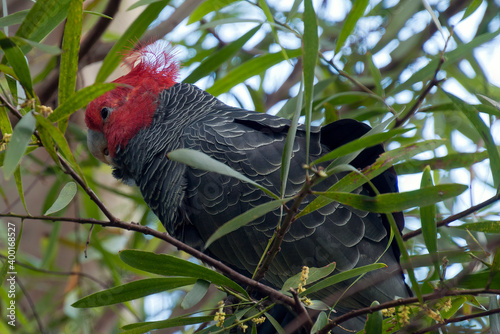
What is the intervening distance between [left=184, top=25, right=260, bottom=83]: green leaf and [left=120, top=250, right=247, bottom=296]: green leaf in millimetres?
1142

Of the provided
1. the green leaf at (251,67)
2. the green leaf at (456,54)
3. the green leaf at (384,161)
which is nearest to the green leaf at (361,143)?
the green leaf at (384,161)

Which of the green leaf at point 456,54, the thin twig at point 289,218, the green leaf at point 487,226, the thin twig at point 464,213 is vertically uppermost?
the green leaf at point 456,54

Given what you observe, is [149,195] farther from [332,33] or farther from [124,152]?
[332,33]

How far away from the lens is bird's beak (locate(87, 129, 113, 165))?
246cm

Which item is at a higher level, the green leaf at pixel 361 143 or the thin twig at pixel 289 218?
the green leaf at pixel 361 143

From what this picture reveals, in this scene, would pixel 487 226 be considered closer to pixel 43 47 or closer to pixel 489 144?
pixel 489 144

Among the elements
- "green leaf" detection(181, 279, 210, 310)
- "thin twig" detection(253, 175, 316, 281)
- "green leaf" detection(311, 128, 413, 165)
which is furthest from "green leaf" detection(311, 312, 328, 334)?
"green leaf" detection(311, 128, 413, 165)

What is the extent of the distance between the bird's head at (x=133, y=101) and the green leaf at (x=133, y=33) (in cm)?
11

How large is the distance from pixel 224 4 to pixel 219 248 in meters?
1.10

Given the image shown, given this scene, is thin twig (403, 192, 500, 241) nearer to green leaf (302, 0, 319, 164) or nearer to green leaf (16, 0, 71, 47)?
green leaf (302, 0, 319, 164)

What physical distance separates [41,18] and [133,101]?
97cm

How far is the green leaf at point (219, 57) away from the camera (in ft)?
7.02

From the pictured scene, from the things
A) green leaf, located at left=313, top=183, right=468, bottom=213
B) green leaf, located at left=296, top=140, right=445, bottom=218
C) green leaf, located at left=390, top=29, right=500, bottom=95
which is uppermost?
green leaf, located at left=390, top=29, right=500, bottom=95

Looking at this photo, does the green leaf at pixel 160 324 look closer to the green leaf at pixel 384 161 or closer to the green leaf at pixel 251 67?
the green leaf at pixel 384 161
